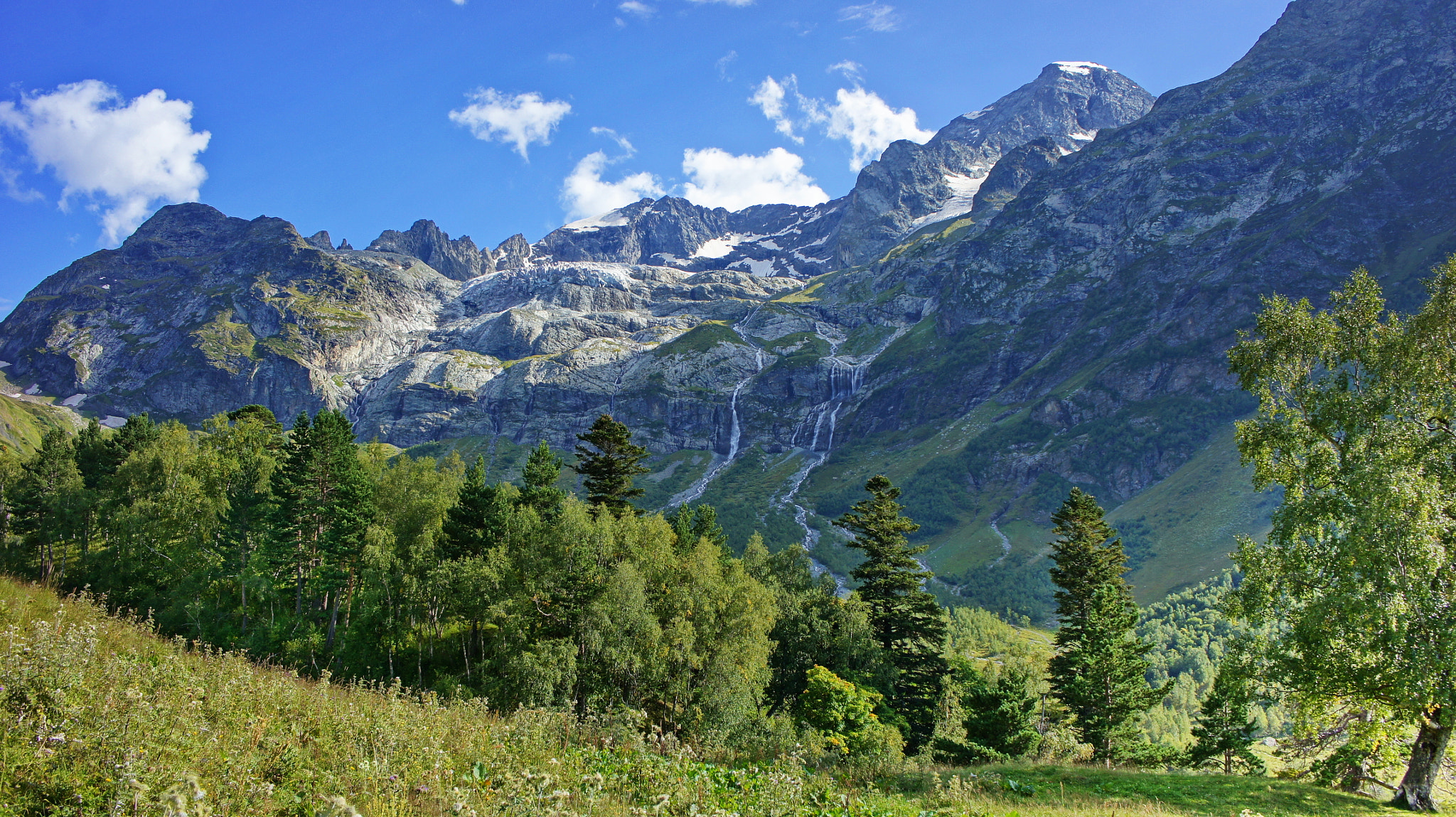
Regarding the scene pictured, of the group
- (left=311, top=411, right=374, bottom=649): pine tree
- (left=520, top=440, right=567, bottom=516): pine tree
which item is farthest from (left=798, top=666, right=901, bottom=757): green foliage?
(left=311, top=411, right=374, bottom=649): pine tree

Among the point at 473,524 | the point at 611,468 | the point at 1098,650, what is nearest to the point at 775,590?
the point at 611,468

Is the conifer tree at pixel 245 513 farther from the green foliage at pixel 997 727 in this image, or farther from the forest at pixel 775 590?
the green foliage at pixel 997 727

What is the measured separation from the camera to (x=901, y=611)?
44812mm

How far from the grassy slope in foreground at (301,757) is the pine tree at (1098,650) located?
2060 centimetres

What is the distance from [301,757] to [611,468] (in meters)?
37.5

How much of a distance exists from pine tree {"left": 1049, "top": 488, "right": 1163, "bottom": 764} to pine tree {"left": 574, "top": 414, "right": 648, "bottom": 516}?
97.3ft

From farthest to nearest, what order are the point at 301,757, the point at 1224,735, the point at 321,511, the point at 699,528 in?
1. the point at 699,528
2. the point at 321,511
3. the point at 1224,735
4. the point at 301,757

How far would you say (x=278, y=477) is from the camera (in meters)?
46.2

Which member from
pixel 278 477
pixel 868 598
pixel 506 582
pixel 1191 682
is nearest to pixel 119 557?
pixel 278 477

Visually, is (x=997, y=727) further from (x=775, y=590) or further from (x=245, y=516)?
(x=245, y=516)

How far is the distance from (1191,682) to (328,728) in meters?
187

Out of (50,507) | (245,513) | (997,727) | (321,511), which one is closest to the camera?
(997,727)

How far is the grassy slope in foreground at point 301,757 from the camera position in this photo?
7887mm

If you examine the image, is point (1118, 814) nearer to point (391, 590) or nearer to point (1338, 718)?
point (1338, 718)
